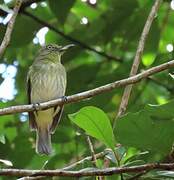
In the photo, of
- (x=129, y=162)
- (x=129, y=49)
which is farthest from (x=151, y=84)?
(x=129, y=162)

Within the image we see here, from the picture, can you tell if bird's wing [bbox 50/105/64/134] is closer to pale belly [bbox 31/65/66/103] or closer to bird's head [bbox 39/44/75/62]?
pale belly [bbox 31/65/66/103]

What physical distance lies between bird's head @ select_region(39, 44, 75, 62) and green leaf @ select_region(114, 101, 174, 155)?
2588mm

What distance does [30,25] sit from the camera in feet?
15.9

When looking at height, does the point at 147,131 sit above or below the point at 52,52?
below

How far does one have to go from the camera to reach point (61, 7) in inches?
184

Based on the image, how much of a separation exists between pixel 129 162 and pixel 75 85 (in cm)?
234

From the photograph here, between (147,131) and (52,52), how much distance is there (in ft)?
11.5

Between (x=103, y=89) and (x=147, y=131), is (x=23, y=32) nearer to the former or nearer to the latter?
(x=103, y=89)

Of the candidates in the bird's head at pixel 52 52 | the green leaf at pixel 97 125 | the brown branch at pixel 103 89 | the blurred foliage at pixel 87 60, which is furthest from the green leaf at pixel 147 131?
the bird's head at pixel 52 52

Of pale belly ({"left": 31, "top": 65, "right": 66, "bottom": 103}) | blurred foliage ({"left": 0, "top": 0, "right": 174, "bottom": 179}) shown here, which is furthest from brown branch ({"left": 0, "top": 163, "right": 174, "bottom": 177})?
pale belly ({"left": 31, "top": 65, "right": 66, "bottom": 103})

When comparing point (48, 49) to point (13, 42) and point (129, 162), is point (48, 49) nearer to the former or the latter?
point (13, 42)

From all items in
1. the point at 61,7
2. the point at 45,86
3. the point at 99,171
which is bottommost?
the point at 99,171

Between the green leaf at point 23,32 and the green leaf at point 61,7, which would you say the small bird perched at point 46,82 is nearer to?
the green leaf at point 23,32

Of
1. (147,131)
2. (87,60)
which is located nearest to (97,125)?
(147,131)
